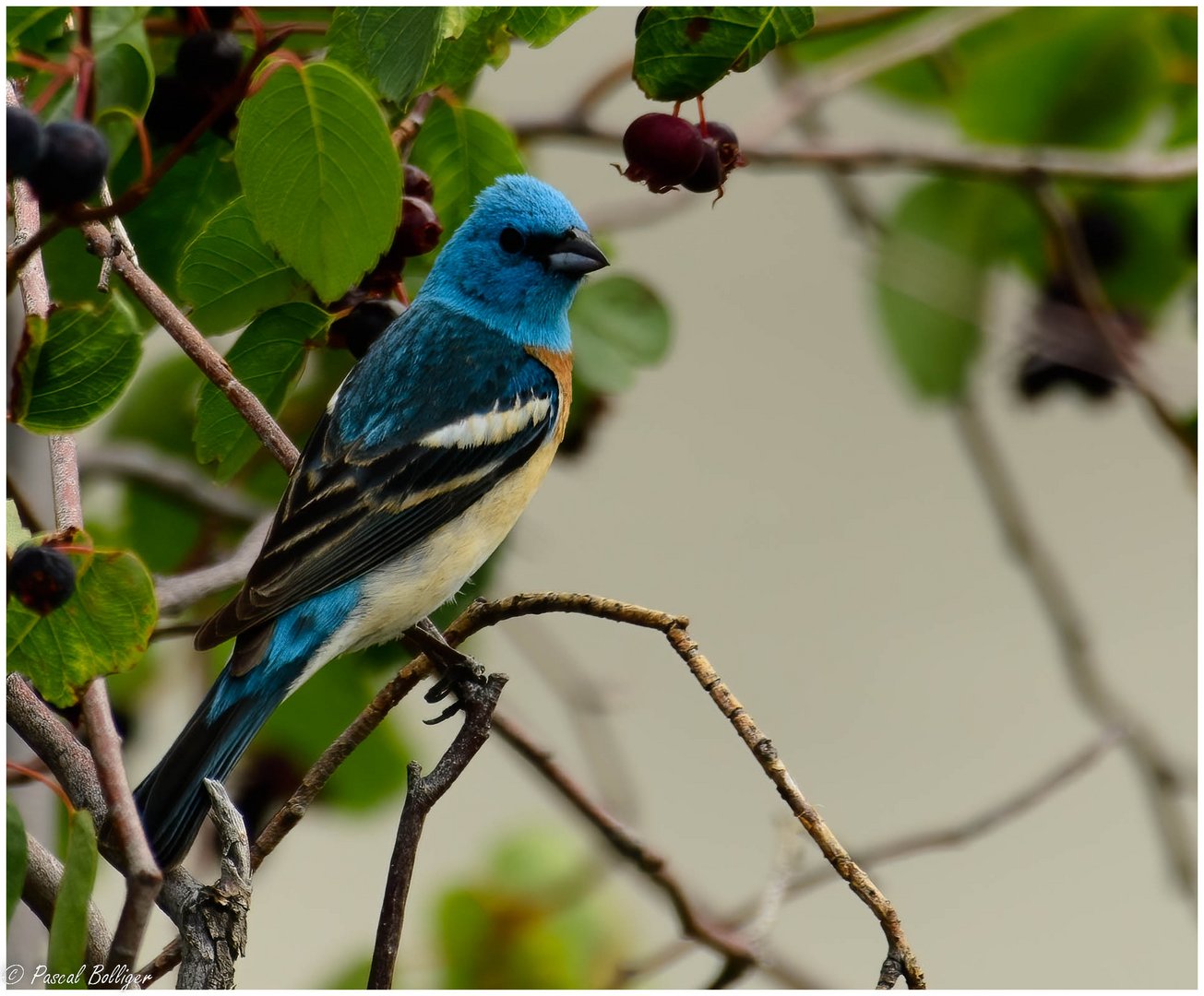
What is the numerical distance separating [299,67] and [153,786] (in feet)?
3.43

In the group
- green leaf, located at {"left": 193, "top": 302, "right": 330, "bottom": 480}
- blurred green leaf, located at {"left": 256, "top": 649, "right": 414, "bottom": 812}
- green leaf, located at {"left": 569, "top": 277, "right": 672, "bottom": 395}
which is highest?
green leaf, located at {"left": 569, "top": 277, "right": 672, "bottom": 395}

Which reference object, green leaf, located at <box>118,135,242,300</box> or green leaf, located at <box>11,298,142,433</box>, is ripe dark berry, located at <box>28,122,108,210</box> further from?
green leaf, located at <box>118,135,242,300</box>

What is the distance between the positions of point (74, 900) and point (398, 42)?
40.9 inches

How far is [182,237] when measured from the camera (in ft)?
6.66

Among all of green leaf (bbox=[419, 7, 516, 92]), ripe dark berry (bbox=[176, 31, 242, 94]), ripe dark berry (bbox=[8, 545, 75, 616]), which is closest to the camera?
ripe dark berry (bbox=[8, 545, 75, 616])

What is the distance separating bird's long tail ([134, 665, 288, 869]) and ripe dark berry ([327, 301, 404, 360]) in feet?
1.82

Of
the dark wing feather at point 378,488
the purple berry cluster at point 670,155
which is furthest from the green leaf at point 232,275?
the purple berry cluster at point 670,155

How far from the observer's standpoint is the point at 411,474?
2.55 meters

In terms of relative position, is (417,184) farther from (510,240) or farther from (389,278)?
(510,240)

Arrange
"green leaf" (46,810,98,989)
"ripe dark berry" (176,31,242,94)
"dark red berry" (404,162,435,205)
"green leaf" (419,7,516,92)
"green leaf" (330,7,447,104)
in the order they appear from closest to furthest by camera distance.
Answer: "green leaf" (46,810,98,989) → "green leaf" (330,7,447,104) → "green leaf" (419,7,516,92) → "ripe dark berry" (176,31,242,94) → "dark red berry" (404,162,435,205)

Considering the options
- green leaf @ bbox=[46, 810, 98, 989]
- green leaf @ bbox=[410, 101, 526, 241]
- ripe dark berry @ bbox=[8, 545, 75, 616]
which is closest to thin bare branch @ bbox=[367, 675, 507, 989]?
green leaf @ bbox=[46, 810, 98, 989]

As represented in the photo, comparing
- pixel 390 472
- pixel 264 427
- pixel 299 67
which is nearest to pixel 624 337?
pixel 390 472

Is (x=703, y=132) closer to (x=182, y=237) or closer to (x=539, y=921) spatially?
(x=182, y=237)

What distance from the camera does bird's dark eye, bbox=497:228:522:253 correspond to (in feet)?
9.19
